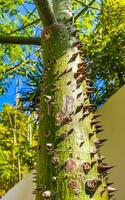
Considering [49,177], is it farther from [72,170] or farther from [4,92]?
[4,92]

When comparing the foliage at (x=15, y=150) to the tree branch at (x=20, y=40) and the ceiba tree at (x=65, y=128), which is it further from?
the ceiba tree at (x=65, y=128)

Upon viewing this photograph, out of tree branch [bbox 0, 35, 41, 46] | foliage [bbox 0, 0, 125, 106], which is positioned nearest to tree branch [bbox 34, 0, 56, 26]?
tree branch [bbox 0, 35, 41, 46]

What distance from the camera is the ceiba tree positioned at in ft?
4.73

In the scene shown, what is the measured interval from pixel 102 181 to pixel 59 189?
0.53 ft

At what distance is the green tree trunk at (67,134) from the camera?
4.72 ft

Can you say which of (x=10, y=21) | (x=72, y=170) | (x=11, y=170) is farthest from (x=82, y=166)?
(x=11, y=170)

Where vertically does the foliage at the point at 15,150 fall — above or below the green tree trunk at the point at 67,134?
above

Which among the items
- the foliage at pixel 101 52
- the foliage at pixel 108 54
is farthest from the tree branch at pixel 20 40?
the foliage at pixel 108 54

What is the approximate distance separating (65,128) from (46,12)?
0.69m

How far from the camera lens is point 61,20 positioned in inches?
85.3

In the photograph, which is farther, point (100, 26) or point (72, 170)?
point (100, 26)

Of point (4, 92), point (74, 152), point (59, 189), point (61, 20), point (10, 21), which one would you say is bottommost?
point (59, 189)

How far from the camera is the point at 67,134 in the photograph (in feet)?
5.12

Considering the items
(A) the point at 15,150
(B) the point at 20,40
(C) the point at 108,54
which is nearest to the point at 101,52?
(C) the point at 108,54
